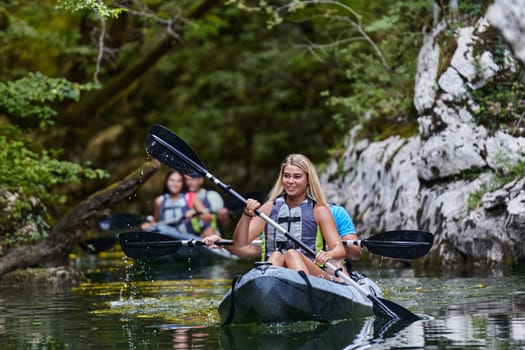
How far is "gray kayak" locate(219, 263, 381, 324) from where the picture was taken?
6895 millimetres

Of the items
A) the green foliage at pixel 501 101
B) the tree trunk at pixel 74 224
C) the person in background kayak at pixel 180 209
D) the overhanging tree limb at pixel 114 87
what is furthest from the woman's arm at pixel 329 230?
the overhanging tree limb at pixel 114 87

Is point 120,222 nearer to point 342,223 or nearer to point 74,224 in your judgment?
point 74,224

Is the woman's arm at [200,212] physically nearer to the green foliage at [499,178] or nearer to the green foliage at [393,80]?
the green foliage at [393,80]

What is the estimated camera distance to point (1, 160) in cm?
1179

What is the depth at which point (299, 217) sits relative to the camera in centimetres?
762

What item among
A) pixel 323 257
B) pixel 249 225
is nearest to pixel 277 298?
pixel 323 257

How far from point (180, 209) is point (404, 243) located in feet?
25.4

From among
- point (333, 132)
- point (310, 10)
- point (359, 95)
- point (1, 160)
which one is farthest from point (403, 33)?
point (333, 132)

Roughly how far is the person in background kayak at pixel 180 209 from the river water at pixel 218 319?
3.40m

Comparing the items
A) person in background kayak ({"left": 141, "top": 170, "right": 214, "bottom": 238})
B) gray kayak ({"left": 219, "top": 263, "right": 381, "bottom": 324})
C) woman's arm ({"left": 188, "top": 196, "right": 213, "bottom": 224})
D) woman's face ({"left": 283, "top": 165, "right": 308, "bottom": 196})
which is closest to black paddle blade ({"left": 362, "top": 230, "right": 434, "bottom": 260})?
woman's face ({"left": 283, "top": 165, "right": 308, "bottom": 196})

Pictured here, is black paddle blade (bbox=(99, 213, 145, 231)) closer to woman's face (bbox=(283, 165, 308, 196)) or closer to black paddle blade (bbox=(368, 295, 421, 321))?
woman's face (bbox=(283, 165, 308, 196))

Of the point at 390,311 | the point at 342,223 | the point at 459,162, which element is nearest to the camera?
the point at 390,311

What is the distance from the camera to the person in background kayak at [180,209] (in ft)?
50.3

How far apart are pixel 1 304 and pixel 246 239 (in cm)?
281
